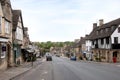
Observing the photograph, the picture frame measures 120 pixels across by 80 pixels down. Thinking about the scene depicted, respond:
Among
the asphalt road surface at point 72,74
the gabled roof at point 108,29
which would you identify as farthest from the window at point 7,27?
the gabled roof at point 108,29

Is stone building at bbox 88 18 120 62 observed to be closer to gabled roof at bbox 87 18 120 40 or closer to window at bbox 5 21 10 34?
gabled roof at bbox 87 18 120 40

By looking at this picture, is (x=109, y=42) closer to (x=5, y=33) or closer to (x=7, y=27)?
(x=7, y=27)

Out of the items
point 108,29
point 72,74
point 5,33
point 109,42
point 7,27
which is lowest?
point 72,74

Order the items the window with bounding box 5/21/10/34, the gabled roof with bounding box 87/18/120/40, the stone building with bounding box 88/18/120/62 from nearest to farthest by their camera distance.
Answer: the window with bounding box 5/21/10/34
the stone building with bounding box 88/18/120/62
the gabled roof with bounding box 87/18/120/40

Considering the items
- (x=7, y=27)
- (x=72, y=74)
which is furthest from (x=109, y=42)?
(x=72, y=74)

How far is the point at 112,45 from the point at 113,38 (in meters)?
1.69

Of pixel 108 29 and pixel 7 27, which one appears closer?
pixel 7 27

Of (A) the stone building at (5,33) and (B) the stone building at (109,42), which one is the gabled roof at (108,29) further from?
(A) the stone building at (5,33)

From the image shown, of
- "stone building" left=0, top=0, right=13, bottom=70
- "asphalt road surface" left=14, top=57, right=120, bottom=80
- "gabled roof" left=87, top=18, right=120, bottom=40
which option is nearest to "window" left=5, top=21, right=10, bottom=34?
"stone building" left=0, top=0, right=13, bottom=70

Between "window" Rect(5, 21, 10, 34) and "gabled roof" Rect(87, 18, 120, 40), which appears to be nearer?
"window" Rect(5, 21, 10, 34)

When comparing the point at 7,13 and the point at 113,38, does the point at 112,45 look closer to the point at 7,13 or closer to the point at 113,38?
the point at 113,38

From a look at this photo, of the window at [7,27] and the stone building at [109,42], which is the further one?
the stone building at [109,42]

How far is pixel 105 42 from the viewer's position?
78750 millimetres

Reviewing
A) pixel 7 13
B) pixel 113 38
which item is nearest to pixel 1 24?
pixel 7 13
